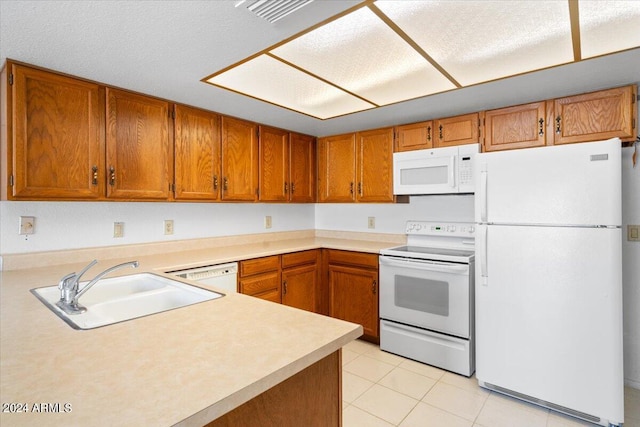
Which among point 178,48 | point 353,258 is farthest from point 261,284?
point 178,48

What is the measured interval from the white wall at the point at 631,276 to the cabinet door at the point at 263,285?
2.63 metres

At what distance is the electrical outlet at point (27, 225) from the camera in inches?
→ 82.0

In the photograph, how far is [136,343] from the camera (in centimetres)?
93

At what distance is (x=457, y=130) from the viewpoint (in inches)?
108

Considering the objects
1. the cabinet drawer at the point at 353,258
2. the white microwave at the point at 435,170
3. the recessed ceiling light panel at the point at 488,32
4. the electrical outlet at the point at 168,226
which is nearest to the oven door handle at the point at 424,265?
the cabinet drawer at the point at 353,258

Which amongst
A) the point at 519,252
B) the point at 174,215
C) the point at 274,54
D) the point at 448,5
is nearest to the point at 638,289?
the point at 519,252

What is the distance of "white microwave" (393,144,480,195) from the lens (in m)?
2.66

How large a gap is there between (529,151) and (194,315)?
7.09ft

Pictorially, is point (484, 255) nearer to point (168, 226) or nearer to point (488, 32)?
point (488, 32)

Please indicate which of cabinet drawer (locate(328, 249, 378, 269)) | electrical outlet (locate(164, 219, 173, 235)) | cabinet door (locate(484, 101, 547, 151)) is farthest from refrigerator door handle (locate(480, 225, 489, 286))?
electrical outlet (locate(164, 219, 173, 235))

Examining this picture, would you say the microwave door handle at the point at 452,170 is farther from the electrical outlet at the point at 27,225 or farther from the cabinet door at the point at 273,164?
the electrical outlet at the point at 27,225

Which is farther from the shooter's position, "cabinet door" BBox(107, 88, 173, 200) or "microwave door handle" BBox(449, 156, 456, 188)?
"microwave door handle" BBox(449, 156, 456, 188)

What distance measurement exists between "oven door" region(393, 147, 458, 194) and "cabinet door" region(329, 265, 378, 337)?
0.85 metres

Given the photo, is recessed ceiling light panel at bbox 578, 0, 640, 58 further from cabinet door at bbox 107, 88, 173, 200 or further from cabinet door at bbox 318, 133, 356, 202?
cabinet door at bbox 107, 88, 173, 200
